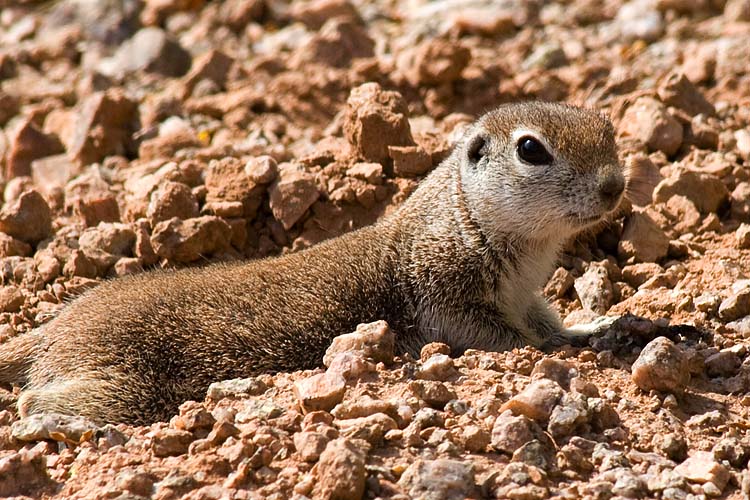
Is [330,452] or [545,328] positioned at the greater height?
[330,452]

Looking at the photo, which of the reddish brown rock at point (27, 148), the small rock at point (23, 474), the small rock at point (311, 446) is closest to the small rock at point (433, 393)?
the small rock at point (311, 446)

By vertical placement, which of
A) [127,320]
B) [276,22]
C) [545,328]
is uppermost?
[276,22]

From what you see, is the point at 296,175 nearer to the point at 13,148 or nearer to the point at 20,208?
the point at 20,208

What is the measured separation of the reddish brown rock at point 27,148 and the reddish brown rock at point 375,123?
3.13 meters

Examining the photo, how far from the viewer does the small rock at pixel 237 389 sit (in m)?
5.55

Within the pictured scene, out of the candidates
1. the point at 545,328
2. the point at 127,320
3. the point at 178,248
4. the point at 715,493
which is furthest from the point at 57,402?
the point at 715,493

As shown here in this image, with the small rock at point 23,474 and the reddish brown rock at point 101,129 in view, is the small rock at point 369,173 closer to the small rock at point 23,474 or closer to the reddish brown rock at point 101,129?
the reddish brown rock at point 101,129

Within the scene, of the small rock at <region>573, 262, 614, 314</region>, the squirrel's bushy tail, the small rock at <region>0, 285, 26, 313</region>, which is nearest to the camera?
the squirrel's bushy tail

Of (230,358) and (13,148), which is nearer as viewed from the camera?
(230,358)

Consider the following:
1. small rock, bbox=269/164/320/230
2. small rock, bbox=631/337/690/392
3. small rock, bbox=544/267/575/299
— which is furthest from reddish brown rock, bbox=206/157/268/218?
small rock, bbox=631/337/690/392

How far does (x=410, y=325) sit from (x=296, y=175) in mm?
1787

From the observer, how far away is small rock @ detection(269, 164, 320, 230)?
7906mm

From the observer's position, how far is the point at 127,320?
6332 mm

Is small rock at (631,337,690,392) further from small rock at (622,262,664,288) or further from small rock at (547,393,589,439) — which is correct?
small rock at (622,262,664,288)
